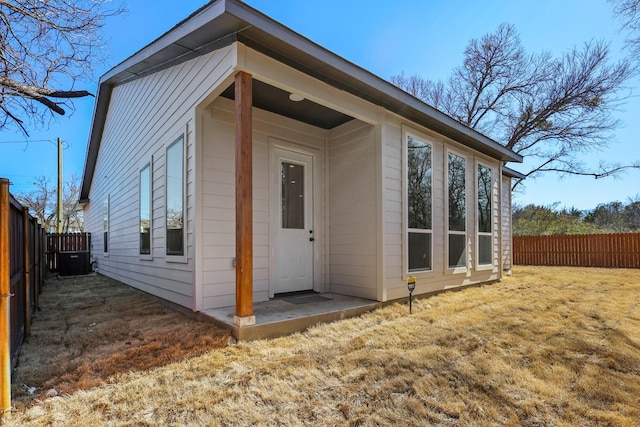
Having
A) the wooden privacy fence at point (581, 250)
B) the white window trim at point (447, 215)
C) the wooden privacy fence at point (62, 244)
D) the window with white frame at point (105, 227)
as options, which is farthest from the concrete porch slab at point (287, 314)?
the wooden privacy fence at point (581, 250)

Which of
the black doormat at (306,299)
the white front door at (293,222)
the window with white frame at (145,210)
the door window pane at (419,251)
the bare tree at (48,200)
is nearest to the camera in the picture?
the black doormat at (306,299)

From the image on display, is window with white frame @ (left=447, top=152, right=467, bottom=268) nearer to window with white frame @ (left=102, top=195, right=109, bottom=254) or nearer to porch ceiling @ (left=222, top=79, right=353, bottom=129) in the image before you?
porch ceiling @ (left=222, top=79, right=353, bottom=129)

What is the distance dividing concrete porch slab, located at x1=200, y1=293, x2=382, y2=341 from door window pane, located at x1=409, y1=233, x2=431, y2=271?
106 cm

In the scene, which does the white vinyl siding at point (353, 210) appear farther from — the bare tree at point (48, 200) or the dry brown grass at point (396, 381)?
the bare tree at point (48, 200)

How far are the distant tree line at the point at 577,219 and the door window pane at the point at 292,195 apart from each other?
50.1 ft

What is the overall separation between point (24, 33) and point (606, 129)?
684 inches

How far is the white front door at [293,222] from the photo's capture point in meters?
4.68

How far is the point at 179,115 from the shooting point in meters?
4.44

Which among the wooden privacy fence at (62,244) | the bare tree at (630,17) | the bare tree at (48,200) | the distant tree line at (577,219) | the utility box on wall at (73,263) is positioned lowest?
the utility box on wall at (73,263)

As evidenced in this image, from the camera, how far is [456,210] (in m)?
5.86

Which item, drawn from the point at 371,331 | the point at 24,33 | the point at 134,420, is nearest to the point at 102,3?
the point at 24,33

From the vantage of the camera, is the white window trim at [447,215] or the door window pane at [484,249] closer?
the white window trim at [447,215]

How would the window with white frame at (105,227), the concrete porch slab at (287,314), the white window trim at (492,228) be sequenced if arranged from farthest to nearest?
the window with white frame at (105,227) < the white window trim at (492,228) < the concrete porch slab at (287,314)

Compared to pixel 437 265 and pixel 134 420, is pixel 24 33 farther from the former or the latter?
pixel 437 265
